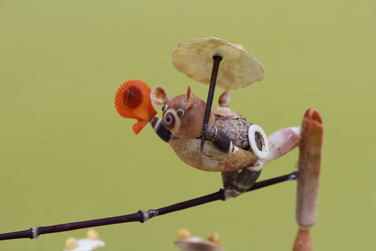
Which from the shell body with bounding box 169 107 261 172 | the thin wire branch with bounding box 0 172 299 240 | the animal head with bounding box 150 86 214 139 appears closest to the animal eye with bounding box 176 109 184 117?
the animal head with bounding box 150 86 214 139

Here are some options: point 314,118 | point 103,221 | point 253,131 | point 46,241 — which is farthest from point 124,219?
point 46,241

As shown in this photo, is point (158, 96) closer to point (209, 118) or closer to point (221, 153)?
point (209, 118)

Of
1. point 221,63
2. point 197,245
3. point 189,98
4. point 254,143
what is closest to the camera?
point 189,98

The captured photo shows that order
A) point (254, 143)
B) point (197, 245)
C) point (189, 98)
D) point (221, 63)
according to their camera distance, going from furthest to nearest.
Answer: point (197, 245)
point (221, 63)
point (254, 143)
point (189, 98)

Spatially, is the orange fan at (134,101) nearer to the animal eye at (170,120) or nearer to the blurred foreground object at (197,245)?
the animal eye at (170,120)

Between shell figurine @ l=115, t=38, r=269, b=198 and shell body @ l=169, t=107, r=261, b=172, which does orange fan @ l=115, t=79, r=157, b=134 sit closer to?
shell figurine @ l=115, t=38, r=269, b=198

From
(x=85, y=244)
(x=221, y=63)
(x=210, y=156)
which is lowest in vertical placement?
(x=85, y=244)

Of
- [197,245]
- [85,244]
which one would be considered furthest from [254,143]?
[85,244]
